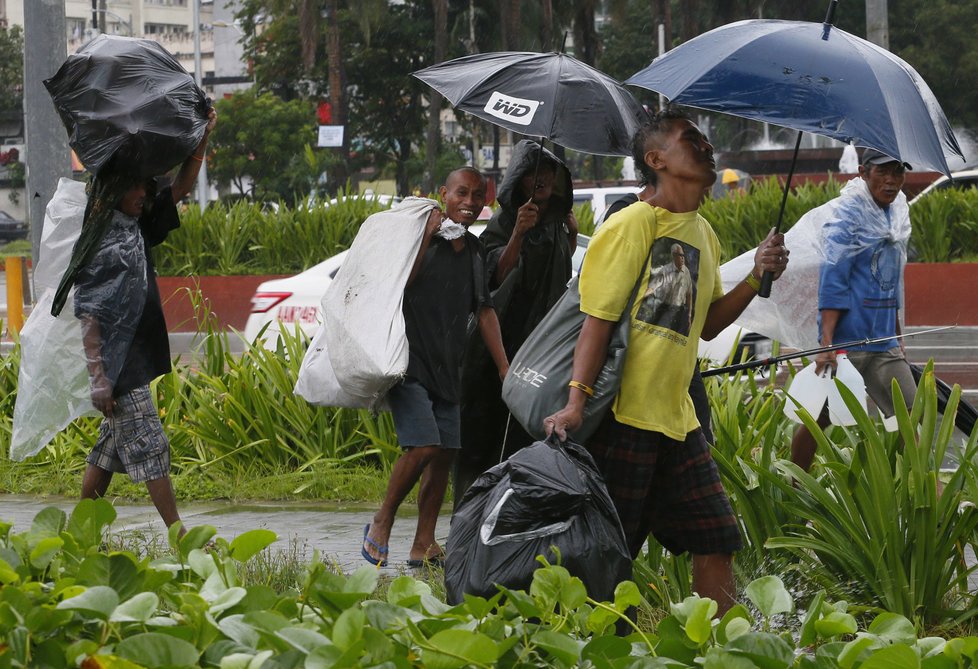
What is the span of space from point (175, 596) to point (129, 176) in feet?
9.87

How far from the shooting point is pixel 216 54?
8038 cm

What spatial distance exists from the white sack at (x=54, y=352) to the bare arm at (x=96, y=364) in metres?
0.20

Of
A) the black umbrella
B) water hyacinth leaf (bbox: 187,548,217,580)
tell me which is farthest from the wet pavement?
water hyacinth leaf (bbox: 187,548,217,580)

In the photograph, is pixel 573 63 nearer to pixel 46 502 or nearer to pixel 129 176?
pixel 129 176

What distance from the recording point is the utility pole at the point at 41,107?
8.13m

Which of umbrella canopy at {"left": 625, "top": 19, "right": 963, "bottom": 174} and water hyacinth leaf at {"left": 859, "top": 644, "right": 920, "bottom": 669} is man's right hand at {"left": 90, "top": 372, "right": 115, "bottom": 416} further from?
water hyacinth leaf at {"left": 859, "top": 644, "right": 920, "bottom": 669}

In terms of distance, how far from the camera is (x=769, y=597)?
102 inches

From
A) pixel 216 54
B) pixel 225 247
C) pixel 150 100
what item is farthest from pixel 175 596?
pixel 216 54

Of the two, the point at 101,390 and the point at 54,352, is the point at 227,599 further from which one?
the point at 54,352

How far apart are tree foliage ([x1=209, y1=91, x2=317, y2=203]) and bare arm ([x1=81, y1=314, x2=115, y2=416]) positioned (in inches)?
1427

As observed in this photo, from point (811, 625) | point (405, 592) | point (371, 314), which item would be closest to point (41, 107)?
point (371, 314)

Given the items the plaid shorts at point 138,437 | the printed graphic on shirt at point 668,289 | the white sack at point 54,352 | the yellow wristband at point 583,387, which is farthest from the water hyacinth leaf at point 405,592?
the white sack at point 54,352

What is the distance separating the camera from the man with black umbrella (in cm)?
624

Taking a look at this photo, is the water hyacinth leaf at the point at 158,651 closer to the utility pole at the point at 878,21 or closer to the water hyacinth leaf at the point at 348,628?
the water hyacinth leaf at the point at 348,628
